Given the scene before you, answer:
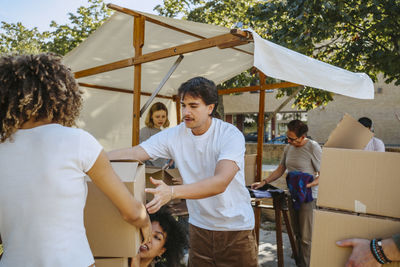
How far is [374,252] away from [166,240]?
3.86ft

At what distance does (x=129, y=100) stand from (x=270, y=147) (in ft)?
34.0

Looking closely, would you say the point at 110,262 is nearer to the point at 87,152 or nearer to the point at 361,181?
the point at 87,152

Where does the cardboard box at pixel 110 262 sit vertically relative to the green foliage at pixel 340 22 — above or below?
below

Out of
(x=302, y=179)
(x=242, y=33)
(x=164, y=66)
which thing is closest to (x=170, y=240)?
(x=242, y=33)

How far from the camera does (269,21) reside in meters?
5.74

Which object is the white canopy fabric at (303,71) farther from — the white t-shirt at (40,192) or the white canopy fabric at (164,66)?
the white t-shirt at (40,192)

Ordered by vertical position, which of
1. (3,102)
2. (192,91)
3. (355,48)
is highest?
(355,48)

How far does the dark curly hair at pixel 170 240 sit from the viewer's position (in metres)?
2.08

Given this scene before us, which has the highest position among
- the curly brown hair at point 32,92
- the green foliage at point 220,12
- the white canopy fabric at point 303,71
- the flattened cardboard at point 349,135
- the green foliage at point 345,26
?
the green foliage at point 220,12

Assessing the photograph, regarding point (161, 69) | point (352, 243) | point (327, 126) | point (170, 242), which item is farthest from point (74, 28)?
point (327, 126)

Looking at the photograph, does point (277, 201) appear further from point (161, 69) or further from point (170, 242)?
point (161, 69)

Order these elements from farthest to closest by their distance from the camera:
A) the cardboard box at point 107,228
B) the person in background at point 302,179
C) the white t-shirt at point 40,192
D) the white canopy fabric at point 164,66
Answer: the person in background at point 302,179 < the white canopy fabric at point 164,66 < the cardboard box at point 107,228 < the white t-shirt at point 40,192

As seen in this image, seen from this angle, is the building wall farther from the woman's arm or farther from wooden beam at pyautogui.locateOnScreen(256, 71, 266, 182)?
the woman's arm

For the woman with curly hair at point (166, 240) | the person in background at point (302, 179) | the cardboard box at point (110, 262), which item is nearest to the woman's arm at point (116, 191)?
the cardboard box at point (110, 262)
